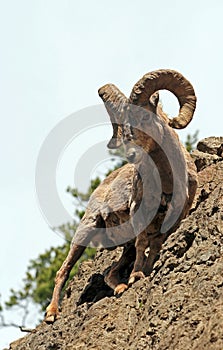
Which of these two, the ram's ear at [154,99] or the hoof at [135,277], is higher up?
the ram's ear at [154,99]

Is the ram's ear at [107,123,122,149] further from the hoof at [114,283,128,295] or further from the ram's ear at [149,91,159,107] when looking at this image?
the hoof at [114,283,128,295]

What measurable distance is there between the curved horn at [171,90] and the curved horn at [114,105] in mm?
288

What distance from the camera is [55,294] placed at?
547 inches

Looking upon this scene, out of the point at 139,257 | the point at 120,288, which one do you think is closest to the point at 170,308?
the point at 120,288

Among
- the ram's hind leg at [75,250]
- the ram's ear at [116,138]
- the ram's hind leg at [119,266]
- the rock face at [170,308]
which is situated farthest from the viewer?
the ram's hind leg at [75,250]

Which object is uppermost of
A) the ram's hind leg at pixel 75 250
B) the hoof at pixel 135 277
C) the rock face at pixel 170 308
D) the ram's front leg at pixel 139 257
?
the ram's hind leg at pixel 75 250

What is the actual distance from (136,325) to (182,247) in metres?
1.04

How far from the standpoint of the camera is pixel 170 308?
9.91m

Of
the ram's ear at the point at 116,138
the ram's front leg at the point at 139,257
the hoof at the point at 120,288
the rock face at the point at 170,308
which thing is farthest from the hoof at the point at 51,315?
the ram's ear at the point at 116,138

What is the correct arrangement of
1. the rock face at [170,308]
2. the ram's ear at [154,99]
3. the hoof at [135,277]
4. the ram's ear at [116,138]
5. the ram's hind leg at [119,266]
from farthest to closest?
the ram's hind leg at [119,266]
the ram's ear at [116,138]
the ram's ear at [154,99]
the hoof at [135,277]
the rock face at [170,308]

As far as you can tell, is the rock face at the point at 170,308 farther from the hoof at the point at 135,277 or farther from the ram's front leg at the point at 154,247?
the ram's front leg at the point at 154,247

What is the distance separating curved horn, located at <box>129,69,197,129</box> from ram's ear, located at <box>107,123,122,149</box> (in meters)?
0.48

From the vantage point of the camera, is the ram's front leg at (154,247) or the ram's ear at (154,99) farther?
the ram's ear at (154,99)

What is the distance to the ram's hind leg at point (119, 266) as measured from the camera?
13.3 meters
